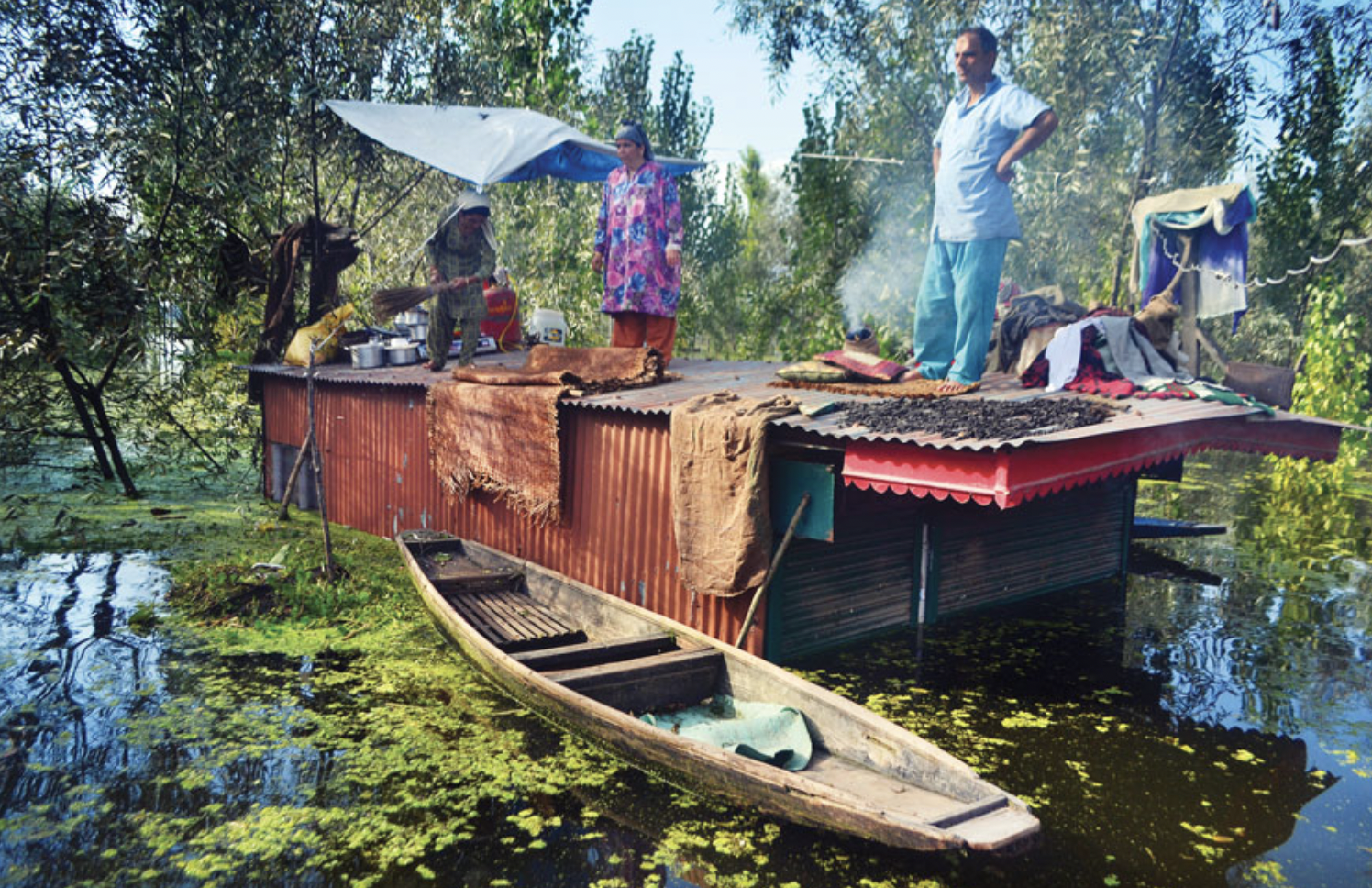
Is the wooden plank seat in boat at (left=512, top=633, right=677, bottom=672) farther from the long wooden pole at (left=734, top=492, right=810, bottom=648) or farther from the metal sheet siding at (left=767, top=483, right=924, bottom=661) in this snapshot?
the metal sheet siding at (left=767, top=483, right=924, bottom=661)

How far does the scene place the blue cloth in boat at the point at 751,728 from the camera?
16.1 ft

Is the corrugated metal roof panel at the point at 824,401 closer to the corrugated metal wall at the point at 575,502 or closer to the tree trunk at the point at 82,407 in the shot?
the corrugated metal wall at the point at 575,502

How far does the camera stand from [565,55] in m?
16.5

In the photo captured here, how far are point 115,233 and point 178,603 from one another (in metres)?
5.82

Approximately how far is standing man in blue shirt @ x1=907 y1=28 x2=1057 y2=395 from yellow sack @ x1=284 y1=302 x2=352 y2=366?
8.07 meters

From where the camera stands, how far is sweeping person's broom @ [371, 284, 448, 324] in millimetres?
10531

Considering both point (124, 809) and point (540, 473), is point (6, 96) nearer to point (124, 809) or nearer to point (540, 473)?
point (540, 473)

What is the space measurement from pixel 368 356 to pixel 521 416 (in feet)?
15.0

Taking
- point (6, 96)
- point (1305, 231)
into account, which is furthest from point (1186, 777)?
point (1305, 231)

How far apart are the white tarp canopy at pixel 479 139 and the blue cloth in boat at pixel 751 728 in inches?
266

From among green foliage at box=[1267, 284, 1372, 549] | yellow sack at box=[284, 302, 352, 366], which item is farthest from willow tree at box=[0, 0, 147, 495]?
green foliage at box=[1267, 284, 1372, 549]

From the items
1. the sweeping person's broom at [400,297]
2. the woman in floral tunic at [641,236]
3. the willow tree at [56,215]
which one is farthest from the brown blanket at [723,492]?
the willow tree at [56,215]

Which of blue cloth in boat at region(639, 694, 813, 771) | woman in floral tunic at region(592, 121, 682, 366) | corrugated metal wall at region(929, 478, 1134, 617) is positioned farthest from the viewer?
woman in floral tunic at region(592, 121, 682, 366)

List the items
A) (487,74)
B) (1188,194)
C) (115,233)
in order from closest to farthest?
(1188,194)
(115,233)
(487,74)
